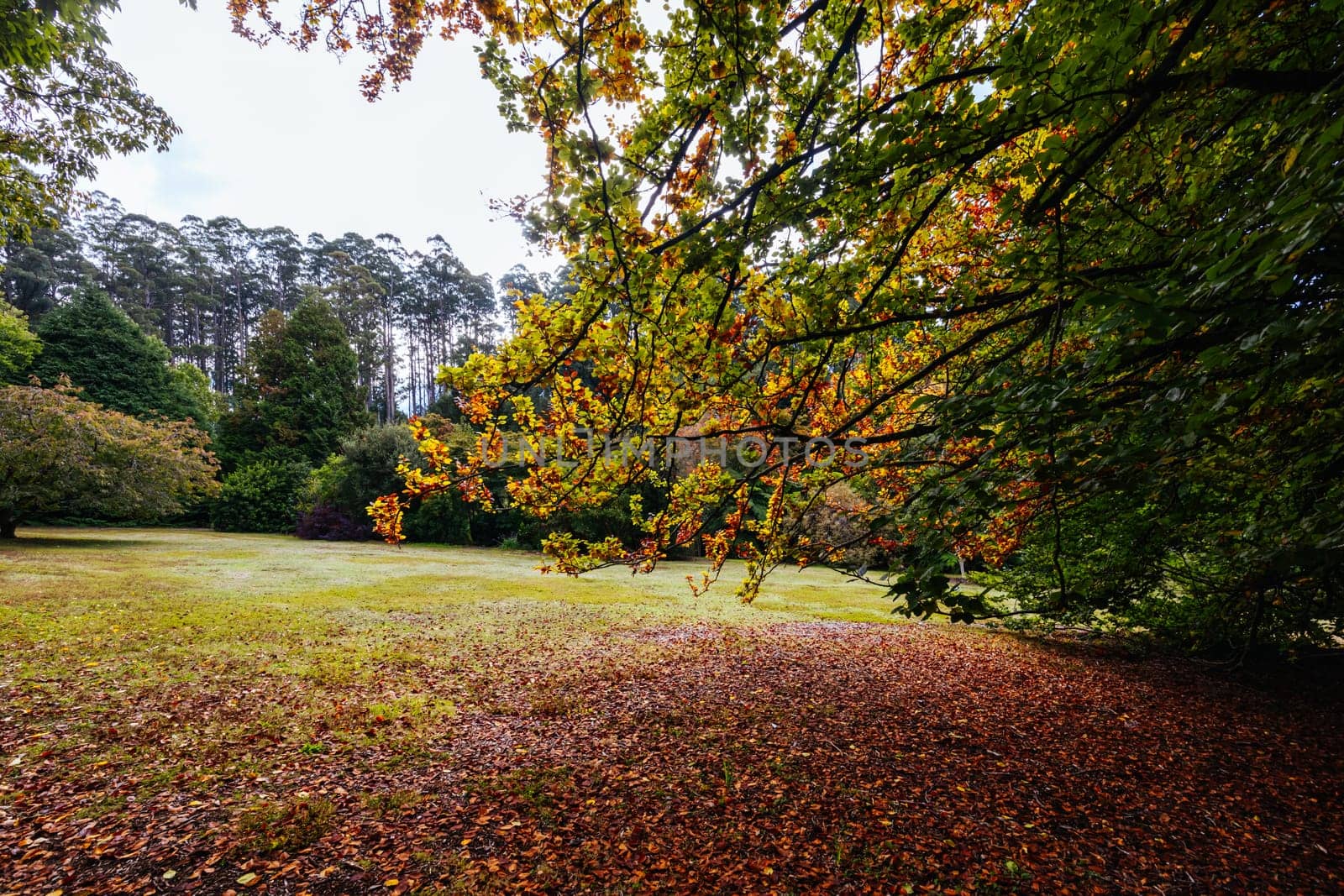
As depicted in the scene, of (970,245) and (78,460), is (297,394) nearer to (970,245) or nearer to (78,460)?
(78,460)

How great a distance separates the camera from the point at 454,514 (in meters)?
21.5

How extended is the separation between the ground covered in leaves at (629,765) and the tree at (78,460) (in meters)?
11.8

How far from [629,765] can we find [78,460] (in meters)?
20.2

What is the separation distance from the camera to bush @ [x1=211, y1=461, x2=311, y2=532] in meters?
24.5

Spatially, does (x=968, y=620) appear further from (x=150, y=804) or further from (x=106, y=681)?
(x=106, y=681)

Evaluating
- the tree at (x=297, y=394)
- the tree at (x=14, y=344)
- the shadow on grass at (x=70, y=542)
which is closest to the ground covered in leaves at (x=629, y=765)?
the shadow on grass at (x=70, y=542)

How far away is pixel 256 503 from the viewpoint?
24719mm

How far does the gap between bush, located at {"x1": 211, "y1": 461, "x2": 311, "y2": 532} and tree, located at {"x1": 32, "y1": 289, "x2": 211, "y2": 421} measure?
559 cm

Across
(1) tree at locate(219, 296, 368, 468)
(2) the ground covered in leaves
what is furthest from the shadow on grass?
(2) the ground covered in leaves

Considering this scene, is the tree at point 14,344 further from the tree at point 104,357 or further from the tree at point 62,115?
the tree at point 62,115

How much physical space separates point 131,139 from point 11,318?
27731 millimetres

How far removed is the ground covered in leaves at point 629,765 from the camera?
2.77 metres

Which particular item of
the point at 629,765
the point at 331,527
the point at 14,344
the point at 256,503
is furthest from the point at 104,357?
the point at 629,765

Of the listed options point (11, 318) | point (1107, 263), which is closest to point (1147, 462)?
point (1107, 263)
